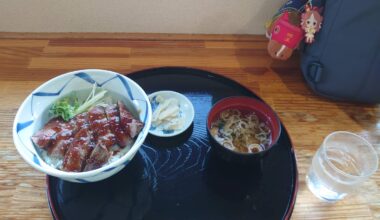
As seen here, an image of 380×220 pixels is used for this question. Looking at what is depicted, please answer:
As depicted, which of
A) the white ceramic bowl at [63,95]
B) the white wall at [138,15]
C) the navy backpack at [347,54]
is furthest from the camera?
the white wall at [138,15]

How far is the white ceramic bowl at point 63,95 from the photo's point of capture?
28.2 inches

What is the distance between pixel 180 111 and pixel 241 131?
0.19 meters

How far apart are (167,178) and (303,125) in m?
0.47

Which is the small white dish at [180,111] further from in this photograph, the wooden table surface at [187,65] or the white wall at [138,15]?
the white wall at [138,15]

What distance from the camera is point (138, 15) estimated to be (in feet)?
4.20

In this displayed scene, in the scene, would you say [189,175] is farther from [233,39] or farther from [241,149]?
[233,39]

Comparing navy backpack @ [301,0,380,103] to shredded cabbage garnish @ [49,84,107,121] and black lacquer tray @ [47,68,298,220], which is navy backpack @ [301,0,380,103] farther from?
shredded cabbage garnish @ [49,84,107,121]

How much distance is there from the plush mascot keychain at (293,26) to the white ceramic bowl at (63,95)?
0.52 m

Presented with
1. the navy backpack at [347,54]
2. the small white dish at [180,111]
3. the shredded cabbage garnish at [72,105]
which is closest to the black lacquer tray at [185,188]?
the small white dish at [180,111]

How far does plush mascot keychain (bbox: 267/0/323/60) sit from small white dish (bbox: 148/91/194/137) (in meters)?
0.37

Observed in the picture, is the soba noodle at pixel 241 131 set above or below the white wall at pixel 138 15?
below

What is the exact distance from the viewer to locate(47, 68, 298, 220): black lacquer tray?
775 mm

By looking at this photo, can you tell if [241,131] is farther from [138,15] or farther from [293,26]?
[138,15]

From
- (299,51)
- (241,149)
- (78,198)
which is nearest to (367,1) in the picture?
(299,51)
